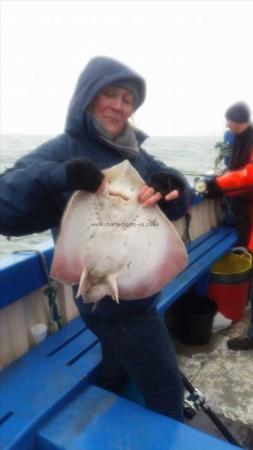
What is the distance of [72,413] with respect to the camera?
52.9 inches

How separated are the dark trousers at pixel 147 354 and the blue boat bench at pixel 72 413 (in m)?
0.13

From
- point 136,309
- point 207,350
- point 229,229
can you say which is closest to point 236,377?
point 207,350

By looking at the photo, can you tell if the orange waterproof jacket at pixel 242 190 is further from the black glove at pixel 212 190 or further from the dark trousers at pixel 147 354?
the dark trousers at pixel 147 354

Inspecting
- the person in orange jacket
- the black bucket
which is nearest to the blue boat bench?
the black bucket

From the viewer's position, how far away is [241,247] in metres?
3.68

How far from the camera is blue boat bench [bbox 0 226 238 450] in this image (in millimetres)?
1186

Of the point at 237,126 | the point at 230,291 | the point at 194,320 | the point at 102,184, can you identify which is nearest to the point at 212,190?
the point at 237,126

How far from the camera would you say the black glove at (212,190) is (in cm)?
315

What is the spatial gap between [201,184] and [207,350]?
1362 mm

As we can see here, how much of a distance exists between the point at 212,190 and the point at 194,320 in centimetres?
115

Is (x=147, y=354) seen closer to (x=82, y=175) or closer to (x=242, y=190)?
(x=82, y=175)

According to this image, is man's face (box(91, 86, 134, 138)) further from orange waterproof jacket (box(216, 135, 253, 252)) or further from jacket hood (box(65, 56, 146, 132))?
orange waterproof jacket (box(216, 135, 253, 252))

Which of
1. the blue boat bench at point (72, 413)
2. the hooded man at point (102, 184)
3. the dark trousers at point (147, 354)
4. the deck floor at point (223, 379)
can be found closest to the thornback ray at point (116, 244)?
the hooded man at point (102, 184)

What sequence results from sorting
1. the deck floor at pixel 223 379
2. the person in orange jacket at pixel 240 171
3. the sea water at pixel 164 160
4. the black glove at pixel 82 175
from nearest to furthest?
the black glove at pixel 82 175 < the deck floor at pixel 223 379 < the person in orange jacket at pixel 240 171 < the sea water at pixel 164 160
